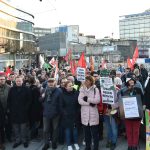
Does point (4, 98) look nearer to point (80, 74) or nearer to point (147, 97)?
point (80, 74)

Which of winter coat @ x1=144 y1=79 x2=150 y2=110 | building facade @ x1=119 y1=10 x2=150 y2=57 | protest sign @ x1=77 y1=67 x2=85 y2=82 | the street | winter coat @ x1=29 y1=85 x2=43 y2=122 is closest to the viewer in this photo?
winter coat @ x1=144 y1=79 x2=150 y2=110

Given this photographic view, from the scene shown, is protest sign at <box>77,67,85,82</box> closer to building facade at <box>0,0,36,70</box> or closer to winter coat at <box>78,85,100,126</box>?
winter coat at <box>78,85,100,126</box>

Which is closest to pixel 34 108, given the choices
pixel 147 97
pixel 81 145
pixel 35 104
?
pixel 35 104

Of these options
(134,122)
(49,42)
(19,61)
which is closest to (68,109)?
(134,122)

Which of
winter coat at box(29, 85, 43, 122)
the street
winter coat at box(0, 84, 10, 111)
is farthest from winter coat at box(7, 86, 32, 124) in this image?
the street

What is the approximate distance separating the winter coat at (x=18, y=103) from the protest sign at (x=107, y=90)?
1984 mm

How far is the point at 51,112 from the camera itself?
8922mm

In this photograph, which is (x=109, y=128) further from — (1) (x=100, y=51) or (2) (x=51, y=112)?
(1) (x=100, y=51)

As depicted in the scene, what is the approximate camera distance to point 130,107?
809 centimetres

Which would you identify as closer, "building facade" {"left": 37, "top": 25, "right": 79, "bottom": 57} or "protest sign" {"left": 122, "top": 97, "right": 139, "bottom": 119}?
"protest sign" {"left": 122, "top": 97, "right": 139, "bottom": 119}

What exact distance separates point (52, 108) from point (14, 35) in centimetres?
6187

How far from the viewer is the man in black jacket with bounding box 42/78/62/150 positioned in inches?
352

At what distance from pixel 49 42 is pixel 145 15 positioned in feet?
214

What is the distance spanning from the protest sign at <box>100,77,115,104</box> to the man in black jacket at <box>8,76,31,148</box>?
1984mm
